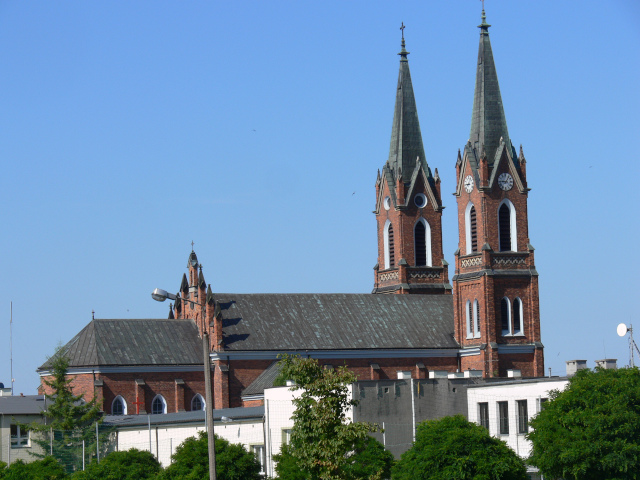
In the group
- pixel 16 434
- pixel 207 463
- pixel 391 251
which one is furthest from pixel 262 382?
pixel 207 463

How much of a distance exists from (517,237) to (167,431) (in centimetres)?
3501

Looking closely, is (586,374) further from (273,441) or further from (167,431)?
(167,431)

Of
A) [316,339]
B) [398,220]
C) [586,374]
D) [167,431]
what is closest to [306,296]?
[316,339]

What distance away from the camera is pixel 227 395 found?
80875mm

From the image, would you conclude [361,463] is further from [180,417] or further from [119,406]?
[119,406]

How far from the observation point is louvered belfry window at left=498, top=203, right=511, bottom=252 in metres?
88.1

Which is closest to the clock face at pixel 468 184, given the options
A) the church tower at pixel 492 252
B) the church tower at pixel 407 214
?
the church tower at pixel 492 252

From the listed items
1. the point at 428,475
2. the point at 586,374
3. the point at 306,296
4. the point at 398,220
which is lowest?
the point at 428,475

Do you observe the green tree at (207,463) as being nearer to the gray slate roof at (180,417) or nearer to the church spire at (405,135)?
the gray slate roof at (180,417)

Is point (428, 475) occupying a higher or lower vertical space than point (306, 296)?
lower

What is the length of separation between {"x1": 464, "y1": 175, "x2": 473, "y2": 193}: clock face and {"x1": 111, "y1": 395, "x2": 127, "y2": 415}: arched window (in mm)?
29933

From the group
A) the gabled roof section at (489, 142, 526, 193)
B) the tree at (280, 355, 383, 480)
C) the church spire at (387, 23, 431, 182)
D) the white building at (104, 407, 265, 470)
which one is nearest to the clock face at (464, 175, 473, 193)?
the gabled roof section at (489, 142, 526, 193)

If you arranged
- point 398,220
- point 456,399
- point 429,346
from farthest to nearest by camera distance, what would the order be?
point 398,220 → point 429,346 → point 456,399

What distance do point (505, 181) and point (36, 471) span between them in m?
47.6
